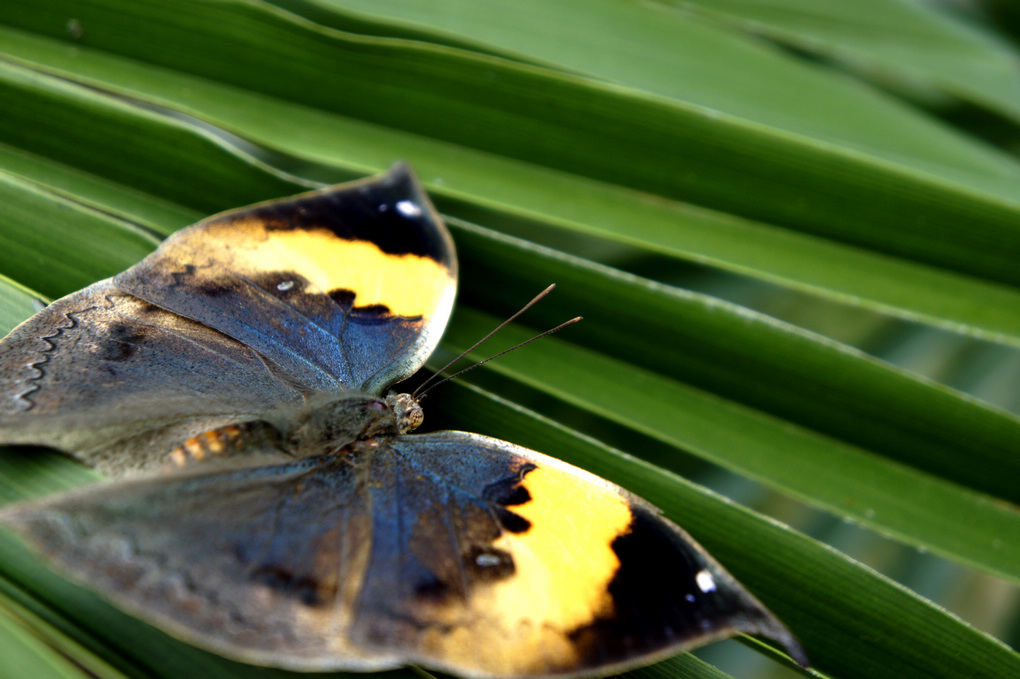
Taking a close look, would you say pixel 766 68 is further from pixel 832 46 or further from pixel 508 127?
pixel 508 127

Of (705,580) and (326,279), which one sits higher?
(326,279)

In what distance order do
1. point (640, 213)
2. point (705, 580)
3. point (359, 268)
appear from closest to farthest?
point (705, 580), point (359, 268), point (640, 213)

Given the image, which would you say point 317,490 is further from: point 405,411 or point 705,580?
point 705,580

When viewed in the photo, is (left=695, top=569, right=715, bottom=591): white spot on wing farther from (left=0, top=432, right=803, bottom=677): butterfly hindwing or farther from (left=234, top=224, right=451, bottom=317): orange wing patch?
(left=234, top=224, right=451, bottom=317): orange wing patch

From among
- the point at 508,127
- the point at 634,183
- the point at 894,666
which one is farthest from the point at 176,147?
the point at 894,666

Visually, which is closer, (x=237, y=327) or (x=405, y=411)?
(x=405, y=411)

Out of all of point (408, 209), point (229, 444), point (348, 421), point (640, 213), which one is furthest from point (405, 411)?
point (640, 213)

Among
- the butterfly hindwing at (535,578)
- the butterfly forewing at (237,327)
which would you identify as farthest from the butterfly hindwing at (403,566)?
the butterfly forewing at (237,327)
